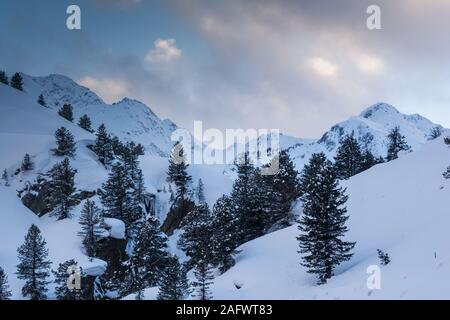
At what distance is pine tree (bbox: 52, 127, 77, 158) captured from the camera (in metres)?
71.7

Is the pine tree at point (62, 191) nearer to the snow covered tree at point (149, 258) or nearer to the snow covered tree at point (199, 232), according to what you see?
the snow covered tree at point (149, 258)

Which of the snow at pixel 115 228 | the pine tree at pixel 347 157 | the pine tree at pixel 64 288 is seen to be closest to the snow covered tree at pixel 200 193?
the snow at pixel 115 228

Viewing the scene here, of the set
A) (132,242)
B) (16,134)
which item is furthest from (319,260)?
(16,134)

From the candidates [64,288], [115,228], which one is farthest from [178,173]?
[64,288]

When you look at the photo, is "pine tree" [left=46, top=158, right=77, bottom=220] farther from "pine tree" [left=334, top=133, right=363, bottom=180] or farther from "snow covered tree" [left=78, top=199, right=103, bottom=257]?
"pine tree" [left=334, top=133, right=363, bottom=180]

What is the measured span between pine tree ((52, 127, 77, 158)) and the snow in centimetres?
2649

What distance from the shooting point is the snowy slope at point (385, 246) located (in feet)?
58.6

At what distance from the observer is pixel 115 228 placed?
169 ft

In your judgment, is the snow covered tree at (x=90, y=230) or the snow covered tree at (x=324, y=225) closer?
the snow covered tree at (x=324, y=225)

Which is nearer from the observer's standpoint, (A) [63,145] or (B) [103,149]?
(A) [63,145]

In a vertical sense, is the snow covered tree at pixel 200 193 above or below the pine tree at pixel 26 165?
below

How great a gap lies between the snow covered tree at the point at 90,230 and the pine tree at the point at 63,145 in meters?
26.2

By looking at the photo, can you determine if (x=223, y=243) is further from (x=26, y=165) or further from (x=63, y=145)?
(x=26, y=165)

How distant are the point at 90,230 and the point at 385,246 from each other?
119 ft
